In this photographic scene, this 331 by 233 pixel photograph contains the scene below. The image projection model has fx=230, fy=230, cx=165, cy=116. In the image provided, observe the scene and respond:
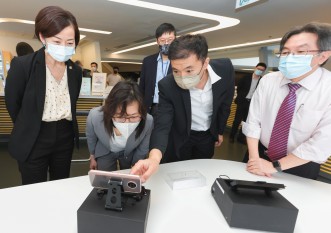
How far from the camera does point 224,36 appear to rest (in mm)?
7844

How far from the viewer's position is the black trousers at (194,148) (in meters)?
1.71

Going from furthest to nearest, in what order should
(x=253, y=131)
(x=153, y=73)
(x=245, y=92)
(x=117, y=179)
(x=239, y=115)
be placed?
(x=239, y=115), (x=245, y=92), (x=153, y=73), (x=253, y=131), (x=117, y=179)

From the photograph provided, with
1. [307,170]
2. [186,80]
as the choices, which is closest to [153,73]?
[186,80]

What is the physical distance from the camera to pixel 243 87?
16.3 ft

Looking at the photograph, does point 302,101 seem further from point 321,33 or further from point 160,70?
point 160,70

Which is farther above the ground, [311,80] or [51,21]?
[51,21]

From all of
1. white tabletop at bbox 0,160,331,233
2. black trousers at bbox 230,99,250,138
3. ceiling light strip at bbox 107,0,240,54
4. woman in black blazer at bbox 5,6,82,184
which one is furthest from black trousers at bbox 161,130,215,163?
ceiling light strip at bbox 107,0,240,54

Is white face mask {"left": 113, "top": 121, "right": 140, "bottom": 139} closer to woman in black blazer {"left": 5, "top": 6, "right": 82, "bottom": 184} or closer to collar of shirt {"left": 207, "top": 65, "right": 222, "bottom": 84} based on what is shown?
woman in black blazer {"left": 5, "top": 6, "right": 82, "bottom": 184}

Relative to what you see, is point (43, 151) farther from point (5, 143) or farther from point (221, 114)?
point (5, 143)

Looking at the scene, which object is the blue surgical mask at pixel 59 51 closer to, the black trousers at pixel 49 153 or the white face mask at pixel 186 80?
the black trousers at pixel 49 153

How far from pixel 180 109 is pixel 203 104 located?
0.19 metres

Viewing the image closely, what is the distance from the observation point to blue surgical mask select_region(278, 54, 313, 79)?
1210 millimetres

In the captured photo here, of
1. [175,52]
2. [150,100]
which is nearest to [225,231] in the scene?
[175,52]

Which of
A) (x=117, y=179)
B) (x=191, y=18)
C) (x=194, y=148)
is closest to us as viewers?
(x=117, y=179)
